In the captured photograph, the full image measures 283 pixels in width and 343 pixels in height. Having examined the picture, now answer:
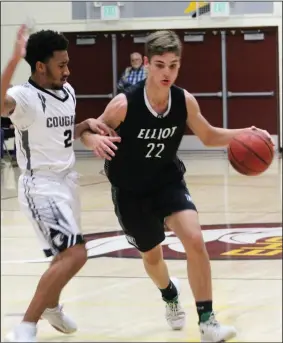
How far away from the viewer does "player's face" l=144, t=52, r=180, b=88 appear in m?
3.73

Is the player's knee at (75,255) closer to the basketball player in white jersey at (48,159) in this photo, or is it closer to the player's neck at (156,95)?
the basketball player in white jersey at (48,159)

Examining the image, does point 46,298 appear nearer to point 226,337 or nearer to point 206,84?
point 226,337

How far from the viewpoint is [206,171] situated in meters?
12.4

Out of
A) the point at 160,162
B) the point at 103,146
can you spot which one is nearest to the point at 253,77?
the point at 160,162

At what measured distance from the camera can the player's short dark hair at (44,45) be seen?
3.58 metres

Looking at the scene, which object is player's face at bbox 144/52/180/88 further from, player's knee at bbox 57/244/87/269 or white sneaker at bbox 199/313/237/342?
white sneaker at bbox 199/313/237/342

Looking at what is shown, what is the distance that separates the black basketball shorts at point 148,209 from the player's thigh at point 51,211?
0.42 meters

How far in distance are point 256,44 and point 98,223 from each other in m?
8.22

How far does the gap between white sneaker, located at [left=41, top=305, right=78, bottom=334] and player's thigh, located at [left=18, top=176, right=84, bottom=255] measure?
1.27ft

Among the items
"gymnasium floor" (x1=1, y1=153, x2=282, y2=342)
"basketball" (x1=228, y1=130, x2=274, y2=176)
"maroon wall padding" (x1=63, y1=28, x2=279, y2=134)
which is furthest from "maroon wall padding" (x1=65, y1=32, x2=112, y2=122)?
"basketball" (x1=228, y1=130, x2=274, y2=176)

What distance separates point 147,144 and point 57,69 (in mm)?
577

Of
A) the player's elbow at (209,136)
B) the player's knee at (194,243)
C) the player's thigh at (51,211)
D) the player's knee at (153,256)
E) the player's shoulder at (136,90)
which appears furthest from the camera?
the player's knee at (153,256)

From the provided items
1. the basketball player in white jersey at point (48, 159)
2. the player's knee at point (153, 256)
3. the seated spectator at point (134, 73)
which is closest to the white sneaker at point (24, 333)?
the basketball player in white jersey at point (48, 159)

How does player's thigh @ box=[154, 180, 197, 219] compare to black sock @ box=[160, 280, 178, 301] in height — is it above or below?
above
